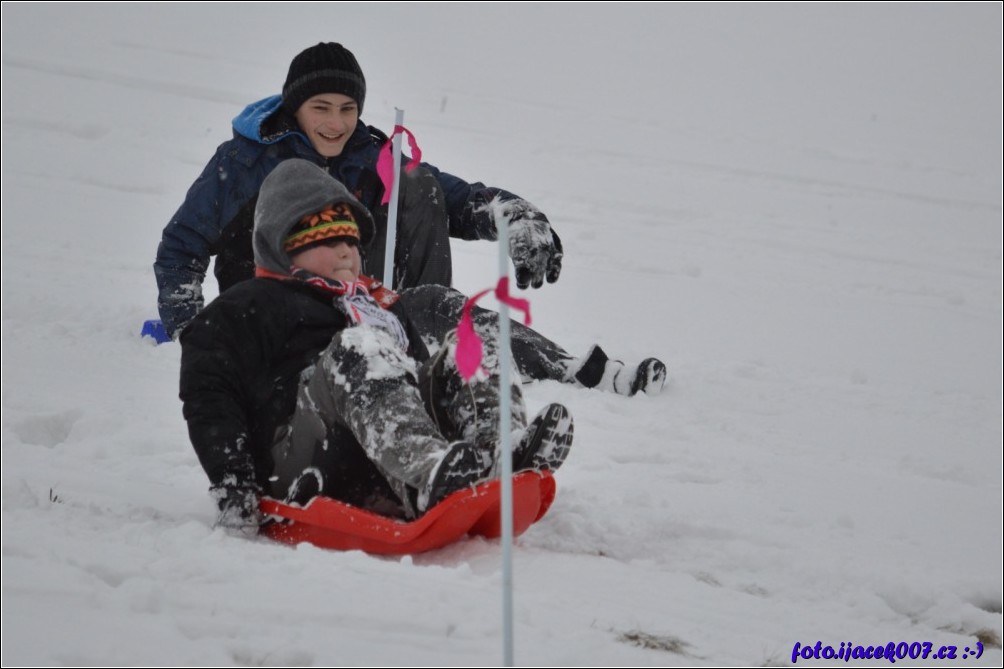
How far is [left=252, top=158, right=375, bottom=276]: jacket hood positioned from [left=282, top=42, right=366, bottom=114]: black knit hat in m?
0.91

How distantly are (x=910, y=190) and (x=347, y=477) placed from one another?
947cm

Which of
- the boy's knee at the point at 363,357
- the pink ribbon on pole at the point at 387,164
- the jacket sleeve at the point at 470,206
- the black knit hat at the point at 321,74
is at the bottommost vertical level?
the boy's knee at the point at 363,357

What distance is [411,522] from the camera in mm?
2527

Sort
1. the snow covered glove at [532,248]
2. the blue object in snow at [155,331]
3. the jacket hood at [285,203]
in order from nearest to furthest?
the jacket hood at [285,203] → the snow covered glove at [532,248] → the blue object in snow at [155,331]

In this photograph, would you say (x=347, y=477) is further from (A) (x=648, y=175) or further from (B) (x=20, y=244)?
(A) (x=648, y=175)

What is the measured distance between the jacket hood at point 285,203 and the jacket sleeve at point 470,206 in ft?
3.82

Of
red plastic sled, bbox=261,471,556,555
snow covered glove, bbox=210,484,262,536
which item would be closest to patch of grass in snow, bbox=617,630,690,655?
red plastic sled, bbox=261,471,556,555

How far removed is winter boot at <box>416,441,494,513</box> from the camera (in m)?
2.43

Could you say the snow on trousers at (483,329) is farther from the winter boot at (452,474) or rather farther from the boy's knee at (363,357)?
the winter boot at (452,474)

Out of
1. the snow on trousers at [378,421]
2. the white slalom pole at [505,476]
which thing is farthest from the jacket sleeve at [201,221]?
the white slalom pole at [505,476]

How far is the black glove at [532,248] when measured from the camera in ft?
11.9

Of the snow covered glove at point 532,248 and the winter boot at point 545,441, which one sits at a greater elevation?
the snow covered glove at point 532,248

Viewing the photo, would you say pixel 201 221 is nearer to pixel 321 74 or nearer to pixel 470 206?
pixel 321 74

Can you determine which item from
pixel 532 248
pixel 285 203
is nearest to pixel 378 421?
pixel 285 203
